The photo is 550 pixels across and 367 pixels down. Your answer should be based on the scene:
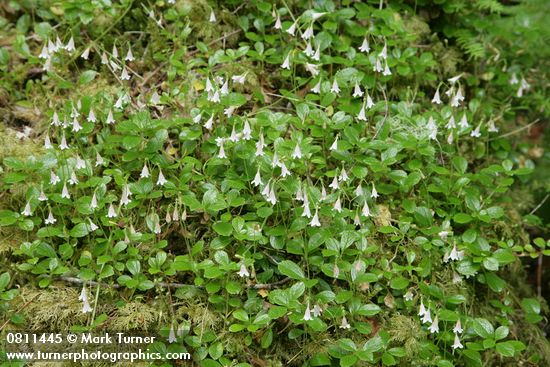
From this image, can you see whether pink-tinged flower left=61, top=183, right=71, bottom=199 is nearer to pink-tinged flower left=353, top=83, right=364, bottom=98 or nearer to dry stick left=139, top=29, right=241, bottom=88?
dry stick left=139, top=29, right=241, bottom=88

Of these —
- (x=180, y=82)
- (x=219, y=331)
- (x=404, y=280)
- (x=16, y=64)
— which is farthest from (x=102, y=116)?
(x=404, y=280)

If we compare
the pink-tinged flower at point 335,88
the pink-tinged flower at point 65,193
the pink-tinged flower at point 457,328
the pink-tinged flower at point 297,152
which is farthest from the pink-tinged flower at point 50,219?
the pink-tinged flower at point 457,328

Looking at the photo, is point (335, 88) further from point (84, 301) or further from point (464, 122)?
point (84, 301)

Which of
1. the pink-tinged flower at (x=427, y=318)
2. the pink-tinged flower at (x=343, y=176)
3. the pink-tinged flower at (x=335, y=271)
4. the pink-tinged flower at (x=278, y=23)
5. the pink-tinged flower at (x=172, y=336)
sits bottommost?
the pink-tinged flower at (x=427, y=318)

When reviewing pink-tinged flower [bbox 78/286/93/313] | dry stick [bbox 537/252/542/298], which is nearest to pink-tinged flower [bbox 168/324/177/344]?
pink-tinged flower [bbox 78/286/93/313]

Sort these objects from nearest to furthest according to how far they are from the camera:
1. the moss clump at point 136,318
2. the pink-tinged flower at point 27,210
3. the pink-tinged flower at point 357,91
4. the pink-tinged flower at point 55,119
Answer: the moss clump at point 136,318 → the pink-tinged flower at point 27,210 → the pink-tinged flower at point 55,119 → the pink-tinged flower at point 357,91

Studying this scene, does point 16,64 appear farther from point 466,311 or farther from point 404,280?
point 466,311

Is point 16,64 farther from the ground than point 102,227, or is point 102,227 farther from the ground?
point 16,64

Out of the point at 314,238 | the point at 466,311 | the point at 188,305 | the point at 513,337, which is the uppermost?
the point at 314,238

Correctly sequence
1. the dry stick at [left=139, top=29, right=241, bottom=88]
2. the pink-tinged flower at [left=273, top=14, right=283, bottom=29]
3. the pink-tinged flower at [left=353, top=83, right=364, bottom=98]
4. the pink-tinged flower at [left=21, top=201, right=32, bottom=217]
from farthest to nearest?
the dry stick at [left=139, top=29, right=241, bottom=88], the pink-tinged flower at [left=273, top=14, right=283, bottom=29], the pink-tinged flower at [left=353, top=83, right=364, bottom=98], the pink-tinged flower at [left=21, top=201, right=32, bottom=217]

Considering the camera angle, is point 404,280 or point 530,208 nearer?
point 404,280

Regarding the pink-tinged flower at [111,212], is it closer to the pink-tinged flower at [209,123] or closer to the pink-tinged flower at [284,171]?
the pink-tinged flower at [209,123]
